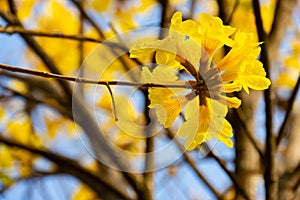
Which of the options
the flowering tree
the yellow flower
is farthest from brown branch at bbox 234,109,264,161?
the yellow flower

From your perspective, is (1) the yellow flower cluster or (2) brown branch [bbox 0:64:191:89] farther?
(1) the yellow flower cluster

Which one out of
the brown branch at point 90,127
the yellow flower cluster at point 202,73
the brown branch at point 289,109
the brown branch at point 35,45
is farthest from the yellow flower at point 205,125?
the brown branch at point 35,45

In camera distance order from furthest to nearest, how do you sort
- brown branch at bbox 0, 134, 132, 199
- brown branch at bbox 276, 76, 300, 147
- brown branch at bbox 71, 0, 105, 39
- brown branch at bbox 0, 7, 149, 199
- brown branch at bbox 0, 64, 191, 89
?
brown branch at bbox 71, 0, 105, 39
brown branch at bbox 0, 134, 132, 199
brown branch at bbox 0, 7, 149, 199
brown branch at bbox 276, 76, 300, 147
brown branch at bbox 0, 64, 191, 89

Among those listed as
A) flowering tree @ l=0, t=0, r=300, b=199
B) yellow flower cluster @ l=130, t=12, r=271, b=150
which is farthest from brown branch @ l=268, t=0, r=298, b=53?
yellow flower cluster @ l=130, t=12, r=271, b=150

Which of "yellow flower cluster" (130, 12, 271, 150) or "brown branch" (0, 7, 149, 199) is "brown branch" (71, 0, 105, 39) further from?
"yellow flower cluster" (130, 12, 271, 150)

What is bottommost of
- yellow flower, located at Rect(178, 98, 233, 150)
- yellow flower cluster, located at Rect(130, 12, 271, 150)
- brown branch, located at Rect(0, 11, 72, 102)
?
yellow flower, located at Rect(178, 98, 233, 150)

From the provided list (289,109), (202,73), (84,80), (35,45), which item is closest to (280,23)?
(289,109)

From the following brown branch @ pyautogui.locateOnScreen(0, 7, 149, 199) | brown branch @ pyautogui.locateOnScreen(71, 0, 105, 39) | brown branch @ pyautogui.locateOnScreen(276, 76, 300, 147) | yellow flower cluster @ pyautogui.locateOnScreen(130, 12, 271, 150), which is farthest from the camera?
brown branch @ pyautogui.locateOnScreen(71, 0, 105, 39)

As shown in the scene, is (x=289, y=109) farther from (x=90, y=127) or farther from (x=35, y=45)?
(x=35, y=45)

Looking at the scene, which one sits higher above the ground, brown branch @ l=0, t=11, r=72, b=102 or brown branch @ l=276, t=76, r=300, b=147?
brown branch @ l=0, t=11, r=72, b=102
